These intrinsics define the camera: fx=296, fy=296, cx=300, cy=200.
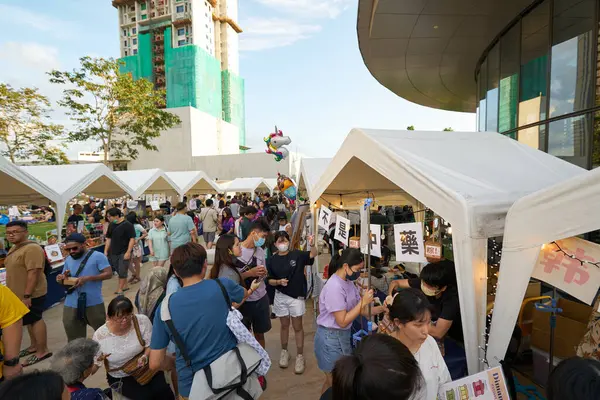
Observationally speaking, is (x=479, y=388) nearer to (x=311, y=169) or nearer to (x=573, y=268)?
(x=573, y=268)

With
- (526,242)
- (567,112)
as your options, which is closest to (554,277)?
(526,242)

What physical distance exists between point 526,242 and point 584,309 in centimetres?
232

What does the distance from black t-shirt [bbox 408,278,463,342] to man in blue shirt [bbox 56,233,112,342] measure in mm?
3546

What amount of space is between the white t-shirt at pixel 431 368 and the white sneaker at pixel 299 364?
2.19m

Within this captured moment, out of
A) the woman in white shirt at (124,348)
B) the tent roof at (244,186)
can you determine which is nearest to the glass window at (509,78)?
the woman in white shirt at (124,348)

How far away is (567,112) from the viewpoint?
17.2ft

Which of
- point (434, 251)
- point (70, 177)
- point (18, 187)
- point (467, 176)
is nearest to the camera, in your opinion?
point (467, 176)

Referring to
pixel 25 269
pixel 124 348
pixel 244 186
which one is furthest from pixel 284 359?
pixel 244 186

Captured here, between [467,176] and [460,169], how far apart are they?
0.21m

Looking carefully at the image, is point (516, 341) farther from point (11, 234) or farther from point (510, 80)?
point (510, 80)

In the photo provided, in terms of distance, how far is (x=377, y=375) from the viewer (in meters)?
Answer: 1.06

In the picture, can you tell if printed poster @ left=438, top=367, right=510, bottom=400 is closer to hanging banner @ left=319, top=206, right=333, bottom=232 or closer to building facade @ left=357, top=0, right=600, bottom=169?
hanging banner @ left=319, top=206, right=333, bottom=232

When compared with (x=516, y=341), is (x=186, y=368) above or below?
above

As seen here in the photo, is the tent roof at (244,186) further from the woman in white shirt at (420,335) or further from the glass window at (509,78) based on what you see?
the woman in white shirt at (420,335)
